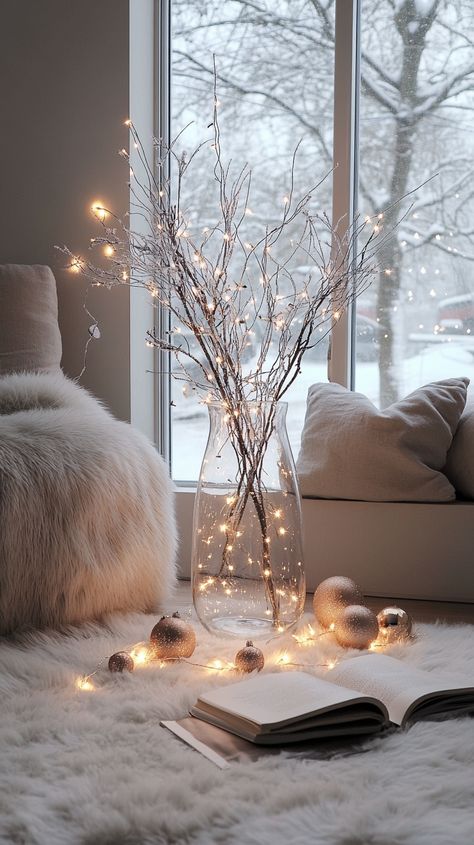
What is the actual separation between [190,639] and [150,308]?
5.58ft

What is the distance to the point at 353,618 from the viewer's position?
197 cm

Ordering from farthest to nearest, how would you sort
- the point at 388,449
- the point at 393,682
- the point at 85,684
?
1. the point at 388,449
2. the point at 85,684
3. the point at 393,682

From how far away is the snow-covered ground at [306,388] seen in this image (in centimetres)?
299

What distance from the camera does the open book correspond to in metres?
1.47

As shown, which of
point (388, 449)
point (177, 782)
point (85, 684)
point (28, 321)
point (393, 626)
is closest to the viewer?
point (177, 782)

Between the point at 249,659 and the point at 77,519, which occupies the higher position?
the point at 77,519

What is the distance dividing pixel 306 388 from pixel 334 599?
1.21 metres

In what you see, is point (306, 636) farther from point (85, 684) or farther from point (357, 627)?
point (85, 684)

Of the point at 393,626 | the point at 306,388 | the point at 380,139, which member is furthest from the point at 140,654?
the point at 380,139

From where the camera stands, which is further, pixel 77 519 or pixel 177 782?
pixel 77 519

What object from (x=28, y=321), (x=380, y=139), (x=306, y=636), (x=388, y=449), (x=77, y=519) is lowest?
(x=306, y=636)

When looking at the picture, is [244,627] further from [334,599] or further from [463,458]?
[463,458]

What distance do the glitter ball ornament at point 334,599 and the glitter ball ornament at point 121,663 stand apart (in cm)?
51

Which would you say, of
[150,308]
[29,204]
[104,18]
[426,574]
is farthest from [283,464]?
[104,18]
